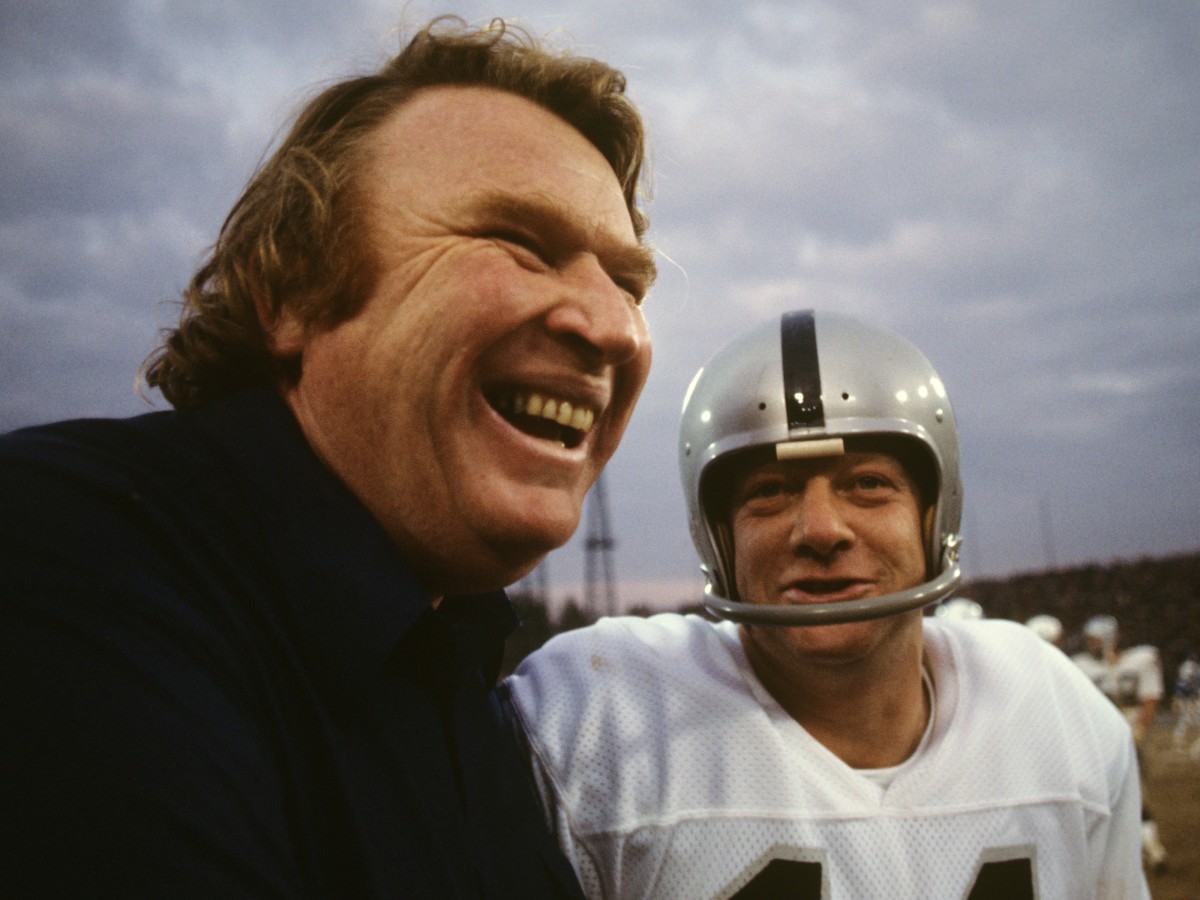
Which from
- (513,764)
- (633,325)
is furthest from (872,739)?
(633,325)

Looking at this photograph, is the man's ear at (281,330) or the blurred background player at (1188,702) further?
the blurred background player at (1188,702)

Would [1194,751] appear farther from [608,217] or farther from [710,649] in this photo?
[608,217]

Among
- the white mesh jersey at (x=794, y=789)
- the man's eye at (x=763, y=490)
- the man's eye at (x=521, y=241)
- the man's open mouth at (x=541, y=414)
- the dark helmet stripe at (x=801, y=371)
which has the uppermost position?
the man's eye at (x=521, y=241)

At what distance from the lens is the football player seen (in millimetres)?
1879

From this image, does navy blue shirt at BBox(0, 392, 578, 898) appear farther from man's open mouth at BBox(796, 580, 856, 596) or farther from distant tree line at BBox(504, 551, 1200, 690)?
distant tree line at BBox(504, 551, 1200, 690)

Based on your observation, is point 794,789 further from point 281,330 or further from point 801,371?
point 281,330

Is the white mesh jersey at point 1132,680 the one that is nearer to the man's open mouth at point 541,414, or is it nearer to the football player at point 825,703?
the football player at point 825,703

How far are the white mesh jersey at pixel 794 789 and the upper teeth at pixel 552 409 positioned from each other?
2.63ft

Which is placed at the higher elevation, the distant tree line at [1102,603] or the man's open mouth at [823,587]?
the man's open mouth at [823,587]

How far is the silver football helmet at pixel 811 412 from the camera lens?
215 cm

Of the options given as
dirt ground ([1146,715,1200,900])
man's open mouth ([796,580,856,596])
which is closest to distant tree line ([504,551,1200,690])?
dirt ground ([1146,715,1200,900])

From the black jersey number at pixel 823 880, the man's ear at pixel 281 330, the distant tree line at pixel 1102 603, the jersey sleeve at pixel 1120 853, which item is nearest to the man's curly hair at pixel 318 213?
the man's ear at pixel 281 330

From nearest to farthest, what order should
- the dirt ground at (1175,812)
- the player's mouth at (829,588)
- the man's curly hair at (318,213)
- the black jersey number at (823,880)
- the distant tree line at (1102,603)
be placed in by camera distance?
1. the man's curly hair at (318,213)
2. the black jersey number at (823,880)
3. the player's mouth at (829,588)
4. the dirt ground at (1175,812)
5. the distant tree line at (1102,603)

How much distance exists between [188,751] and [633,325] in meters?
1.07
